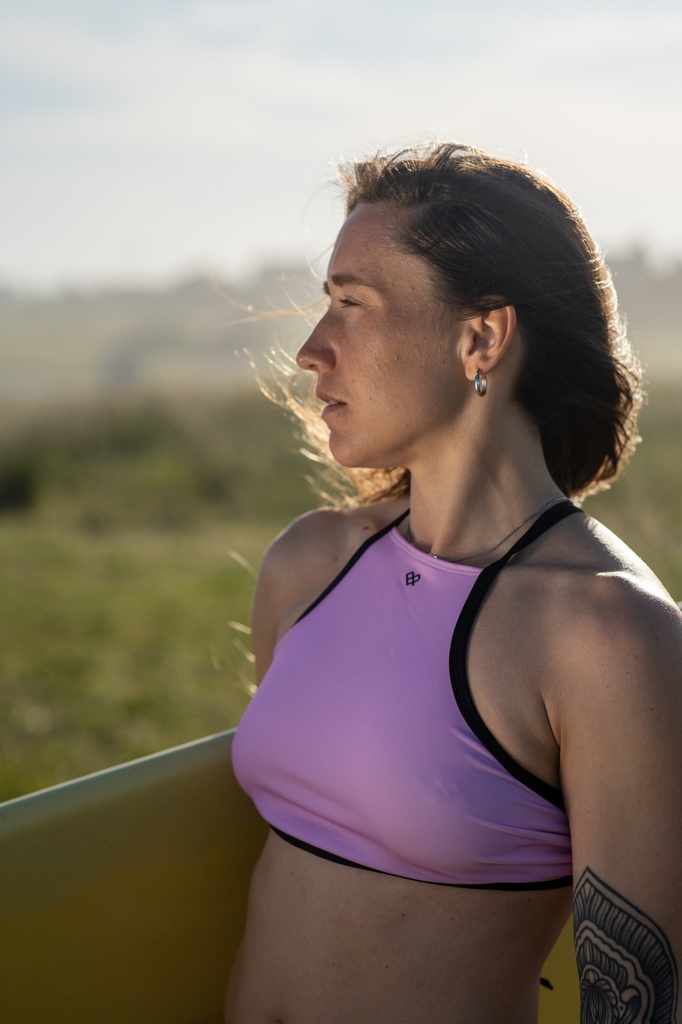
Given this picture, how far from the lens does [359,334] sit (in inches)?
59.8

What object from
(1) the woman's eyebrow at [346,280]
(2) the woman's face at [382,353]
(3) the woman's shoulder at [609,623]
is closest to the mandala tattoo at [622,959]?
(3) the woman's shoulder at [609,623]

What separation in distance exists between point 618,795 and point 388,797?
0.98 feet

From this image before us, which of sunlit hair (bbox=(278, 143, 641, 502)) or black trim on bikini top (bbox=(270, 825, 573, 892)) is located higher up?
sunlit hair (bbox=(278, 143, 641, 502))

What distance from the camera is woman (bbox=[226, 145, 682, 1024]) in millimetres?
1232

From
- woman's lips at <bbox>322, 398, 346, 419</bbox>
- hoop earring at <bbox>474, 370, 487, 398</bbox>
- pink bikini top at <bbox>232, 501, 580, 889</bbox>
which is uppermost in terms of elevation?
hoop earring at <bbox>474, 370, 487, 398</bbox>

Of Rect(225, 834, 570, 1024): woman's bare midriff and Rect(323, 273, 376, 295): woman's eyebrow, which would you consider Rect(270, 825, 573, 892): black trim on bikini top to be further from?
Rect(323, 273, 376, 295): woman's eyebrow

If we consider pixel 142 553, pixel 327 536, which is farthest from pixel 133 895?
pixel 142 553

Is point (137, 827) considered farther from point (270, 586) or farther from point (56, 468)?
point (56, 468)

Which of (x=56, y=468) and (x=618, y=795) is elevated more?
(x=618, y=795)


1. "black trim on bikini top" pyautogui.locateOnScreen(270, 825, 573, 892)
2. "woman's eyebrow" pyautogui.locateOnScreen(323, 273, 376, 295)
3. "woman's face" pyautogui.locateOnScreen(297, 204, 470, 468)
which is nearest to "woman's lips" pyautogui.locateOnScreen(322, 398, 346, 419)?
"woman's face" pyautogui.locateOnScreen(297, 204, 470, 468)

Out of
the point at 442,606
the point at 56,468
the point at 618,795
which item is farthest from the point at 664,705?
the point at 56,468

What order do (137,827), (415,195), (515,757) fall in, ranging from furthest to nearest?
(137,827), (415,195), (515,757)

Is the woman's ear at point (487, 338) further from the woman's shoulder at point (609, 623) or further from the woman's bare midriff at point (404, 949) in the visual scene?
the woman's bare midriff at point (404, 949)

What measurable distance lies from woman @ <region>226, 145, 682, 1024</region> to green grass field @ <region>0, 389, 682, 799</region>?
1.87ft
